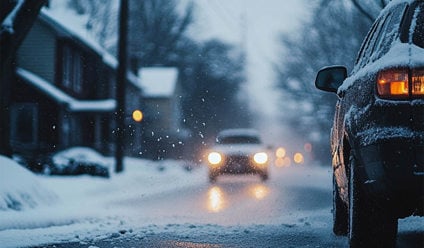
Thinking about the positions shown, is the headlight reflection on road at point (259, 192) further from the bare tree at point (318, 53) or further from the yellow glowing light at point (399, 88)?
the bare tree at point (318, 53)

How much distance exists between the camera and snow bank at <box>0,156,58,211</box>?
398 inches

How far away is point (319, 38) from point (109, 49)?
2580cm

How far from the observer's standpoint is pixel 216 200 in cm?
1396

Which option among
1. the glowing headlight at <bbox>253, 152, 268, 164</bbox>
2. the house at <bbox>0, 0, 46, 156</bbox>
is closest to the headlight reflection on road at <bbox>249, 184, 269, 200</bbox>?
the glowing headlight at <bbox>253, 152, 268, 164</bbox>

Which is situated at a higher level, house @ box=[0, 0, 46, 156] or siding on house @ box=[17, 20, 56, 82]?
siding on house @ box=[17, 20, 56, 82]

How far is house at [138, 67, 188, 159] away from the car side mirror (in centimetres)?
3972

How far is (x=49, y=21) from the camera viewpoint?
32844 millimetres

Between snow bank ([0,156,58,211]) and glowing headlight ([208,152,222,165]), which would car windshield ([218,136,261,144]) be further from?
snow bank ([0,156,58,211])

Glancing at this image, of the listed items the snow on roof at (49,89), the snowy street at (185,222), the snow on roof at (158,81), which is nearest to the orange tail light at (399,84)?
the snowy street at (185,222)

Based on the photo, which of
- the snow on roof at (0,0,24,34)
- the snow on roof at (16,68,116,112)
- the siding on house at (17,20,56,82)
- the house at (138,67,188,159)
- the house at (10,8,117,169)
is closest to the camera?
the snow on roof at (0,0,24,34)

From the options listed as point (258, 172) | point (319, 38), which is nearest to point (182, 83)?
point (319, 38)

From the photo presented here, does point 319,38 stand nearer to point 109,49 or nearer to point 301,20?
point 301,20

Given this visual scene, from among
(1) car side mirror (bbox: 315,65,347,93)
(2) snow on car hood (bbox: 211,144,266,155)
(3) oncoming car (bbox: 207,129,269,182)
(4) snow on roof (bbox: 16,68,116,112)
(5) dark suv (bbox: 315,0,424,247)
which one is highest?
(4) snow on roof (bbox: 16,68,116,112)

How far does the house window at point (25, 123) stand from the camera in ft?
108
